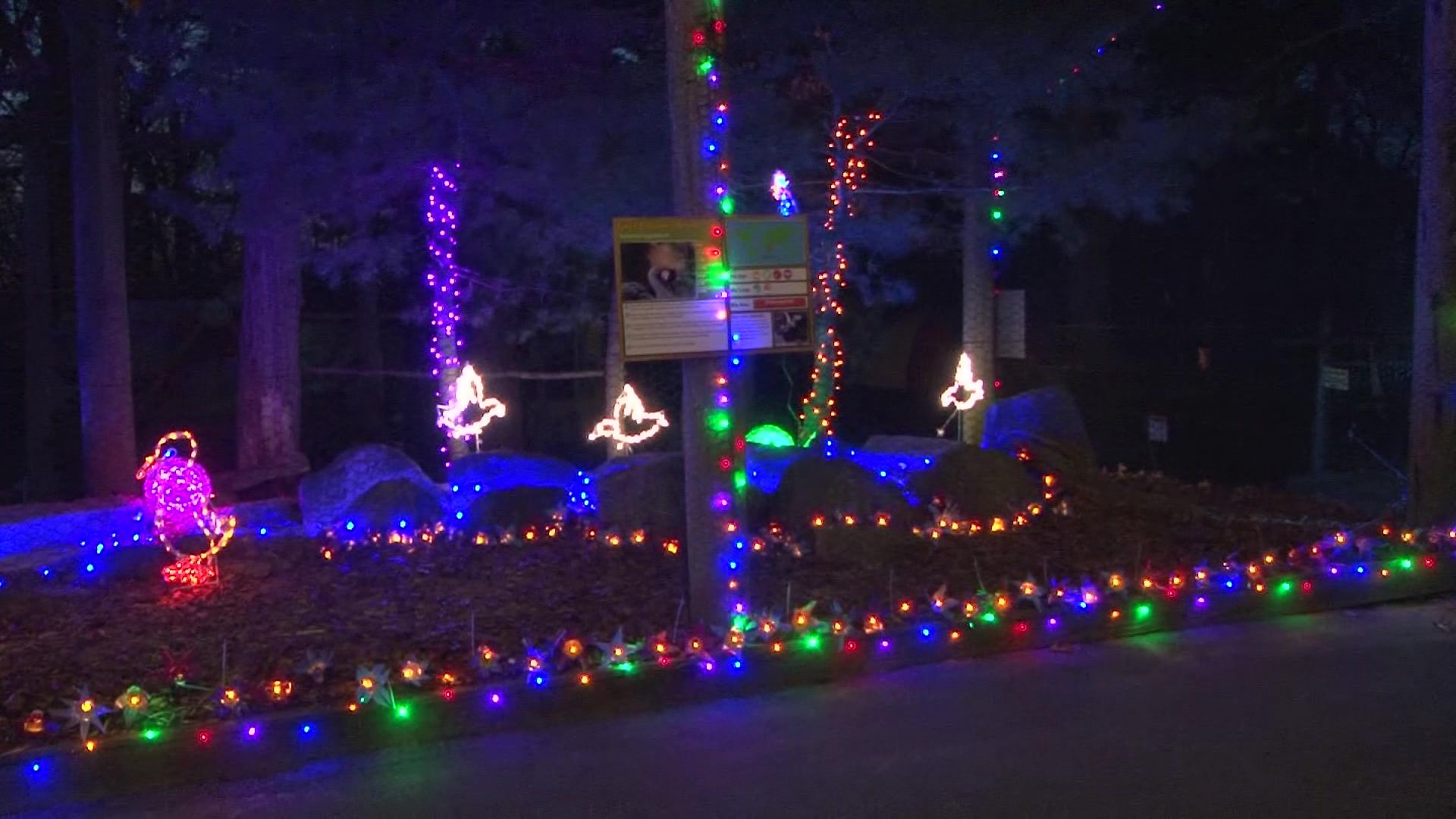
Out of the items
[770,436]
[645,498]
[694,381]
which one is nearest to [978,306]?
[770,436]

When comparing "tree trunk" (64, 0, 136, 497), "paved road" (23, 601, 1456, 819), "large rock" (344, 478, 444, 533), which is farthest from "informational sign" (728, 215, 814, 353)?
"tree trunk" (64, 0, 136, 497)

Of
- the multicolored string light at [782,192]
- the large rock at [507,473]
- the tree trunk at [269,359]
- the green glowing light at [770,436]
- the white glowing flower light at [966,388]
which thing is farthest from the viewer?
the green glowing light at [770,436]

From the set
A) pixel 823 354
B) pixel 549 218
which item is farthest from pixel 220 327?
pixel 823 354

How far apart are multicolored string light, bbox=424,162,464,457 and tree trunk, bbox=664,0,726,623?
4785 mm

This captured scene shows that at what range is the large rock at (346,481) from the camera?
8734 mm

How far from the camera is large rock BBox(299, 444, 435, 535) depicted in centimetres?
873

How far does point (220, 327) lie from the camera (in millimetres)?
15992

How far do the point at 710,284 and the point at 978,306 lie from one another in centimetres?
586

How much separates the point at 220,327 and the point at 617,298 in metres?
11.5

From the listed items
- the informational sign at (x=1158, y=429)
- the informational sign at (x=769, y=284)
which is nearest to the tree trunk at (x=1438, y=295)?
the informational sign at (x=1158, y=429)

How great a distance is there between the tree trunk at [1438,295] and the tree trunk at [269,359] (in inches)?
354

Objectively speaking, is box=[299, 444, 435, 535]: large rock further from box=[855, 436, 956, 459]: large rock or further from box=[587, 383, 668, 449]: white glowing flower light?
box=[855, 436, 956, 459]: large rock

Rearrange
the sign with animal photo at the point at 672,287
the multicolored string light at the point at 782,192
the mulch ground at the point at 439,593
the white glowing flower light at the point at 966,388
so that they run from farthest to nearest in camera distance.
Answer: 1. the white glowing flower light at the point at 966,388
2. the multicolored string light at the point at 782,192
3. the sign with animal photo at the point at 672,287
4. the mulch ground at the point at 439,593

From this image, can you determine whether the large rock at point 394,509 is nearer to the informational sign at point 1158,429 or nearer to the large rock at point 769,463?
the large rock at point 769,463
